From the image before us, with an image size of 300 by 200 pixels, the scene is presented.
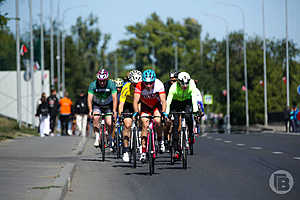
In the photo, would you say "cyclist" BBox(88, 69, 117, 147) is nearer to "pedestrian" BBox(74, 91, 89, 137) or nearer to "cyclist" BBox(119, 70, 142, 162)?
"cyclist" BBox(119, 70, 142, 162)

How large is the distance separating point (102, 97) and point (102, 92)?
0.13 meters

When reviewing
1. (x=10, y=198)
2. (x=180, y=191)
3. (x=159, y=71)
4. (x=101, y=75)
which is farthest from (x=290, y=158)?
(x=159, y=71)

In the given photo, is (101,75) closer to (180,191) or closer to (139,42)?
(180,191)

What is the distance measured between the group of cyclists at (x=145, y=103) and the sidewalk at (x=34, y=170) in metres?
1.30

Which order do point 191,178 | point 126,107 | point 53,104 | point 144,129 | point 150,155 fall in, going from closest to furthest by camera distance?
point 191,178
point 150,155
point 144,129
point 126,107
point 53,104

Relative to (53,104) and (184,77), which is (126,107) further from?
(53,104)

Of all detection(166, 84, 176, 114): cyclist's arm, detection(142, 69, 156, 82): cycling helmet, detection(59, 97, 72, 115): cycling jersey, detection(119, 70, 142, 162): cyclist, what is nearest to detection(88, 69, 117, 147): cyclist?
detection(119, 70, 142, 162): cyclist

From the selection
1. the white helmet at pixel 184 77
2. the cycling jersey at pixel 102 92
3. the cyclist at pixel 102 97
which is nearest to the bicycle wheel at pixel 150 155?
the white helmet at pixel 184 77

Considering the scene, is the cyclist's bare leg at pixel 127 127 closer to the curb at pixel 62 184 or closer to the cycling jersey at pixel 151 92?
the curb at pixel 62 184

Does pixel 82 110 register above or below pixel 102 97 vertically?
below

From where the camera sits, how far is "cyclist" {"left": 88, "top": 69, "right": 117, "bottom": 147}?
16.7 m

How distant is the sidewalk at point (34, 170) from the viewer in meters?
10.3

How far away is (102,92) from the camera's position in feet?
55.5

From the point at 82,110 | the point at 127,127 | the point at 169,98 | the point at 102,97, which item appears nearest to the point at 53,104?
the point at 82,110
